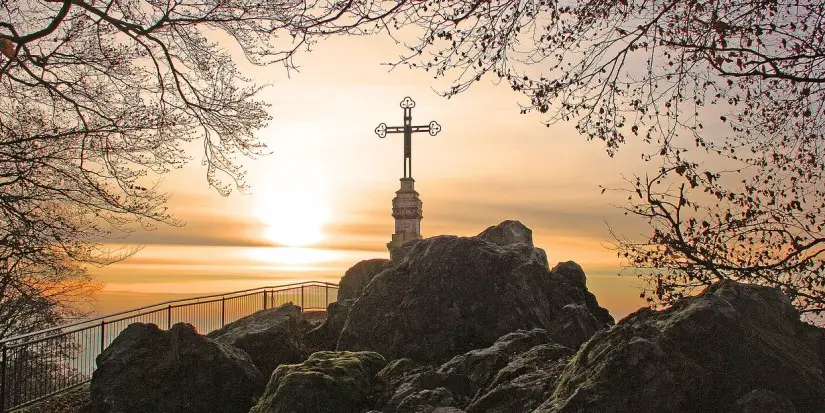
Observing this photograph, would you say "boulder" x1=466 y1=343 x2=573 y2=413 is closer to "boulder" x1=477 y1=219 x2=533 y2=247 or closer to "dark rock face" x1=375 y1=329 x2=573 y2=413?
"dark rock face" x1=375 y1=329 x2=573 y2=413

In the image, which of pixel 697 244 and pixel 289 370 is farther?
pixel 697 244

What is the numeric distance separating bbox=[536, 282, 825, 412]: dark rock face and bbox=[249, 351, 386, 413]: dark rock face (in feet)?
12.7

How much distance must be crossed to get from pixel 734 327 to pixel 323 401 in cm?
532

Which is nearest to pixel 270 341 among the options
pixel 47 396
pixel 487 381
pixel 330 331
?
pixel 330 331

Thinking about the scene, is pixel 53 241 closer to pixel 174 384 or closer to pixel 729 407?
pixel 174 384

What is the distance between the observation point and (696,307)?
20.5 ft

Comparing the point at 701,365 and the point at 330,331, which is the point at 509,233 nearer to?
the point at 330,331

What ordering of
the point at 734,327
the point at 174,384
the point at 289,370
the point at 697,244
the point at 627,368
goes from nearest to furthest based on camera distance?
the point at 627,368 → the point at 734,327 → the point at 289,370 → the point at 697,244 → the point at 174,384

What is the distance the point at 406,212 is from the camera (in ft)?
75.1

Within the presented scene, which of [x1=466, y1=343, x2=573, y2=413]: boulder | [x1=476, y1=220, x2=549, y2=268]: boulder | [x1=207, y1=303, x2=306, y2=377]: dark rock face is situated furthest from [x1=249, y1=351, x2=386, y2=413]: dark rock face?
[x1=476, y1=220, x2=549, y2=268]: boulder

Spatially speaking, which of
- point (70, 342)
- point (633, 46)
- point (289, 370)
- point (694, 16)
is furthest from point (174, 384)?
point (694, 16)

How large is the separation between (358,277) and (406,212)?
5.33 m

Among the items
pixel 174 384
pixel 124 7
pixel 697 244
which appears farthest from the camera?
pixel 124 7

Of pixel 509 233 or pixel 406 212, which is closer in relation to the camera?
pixel 509 233
